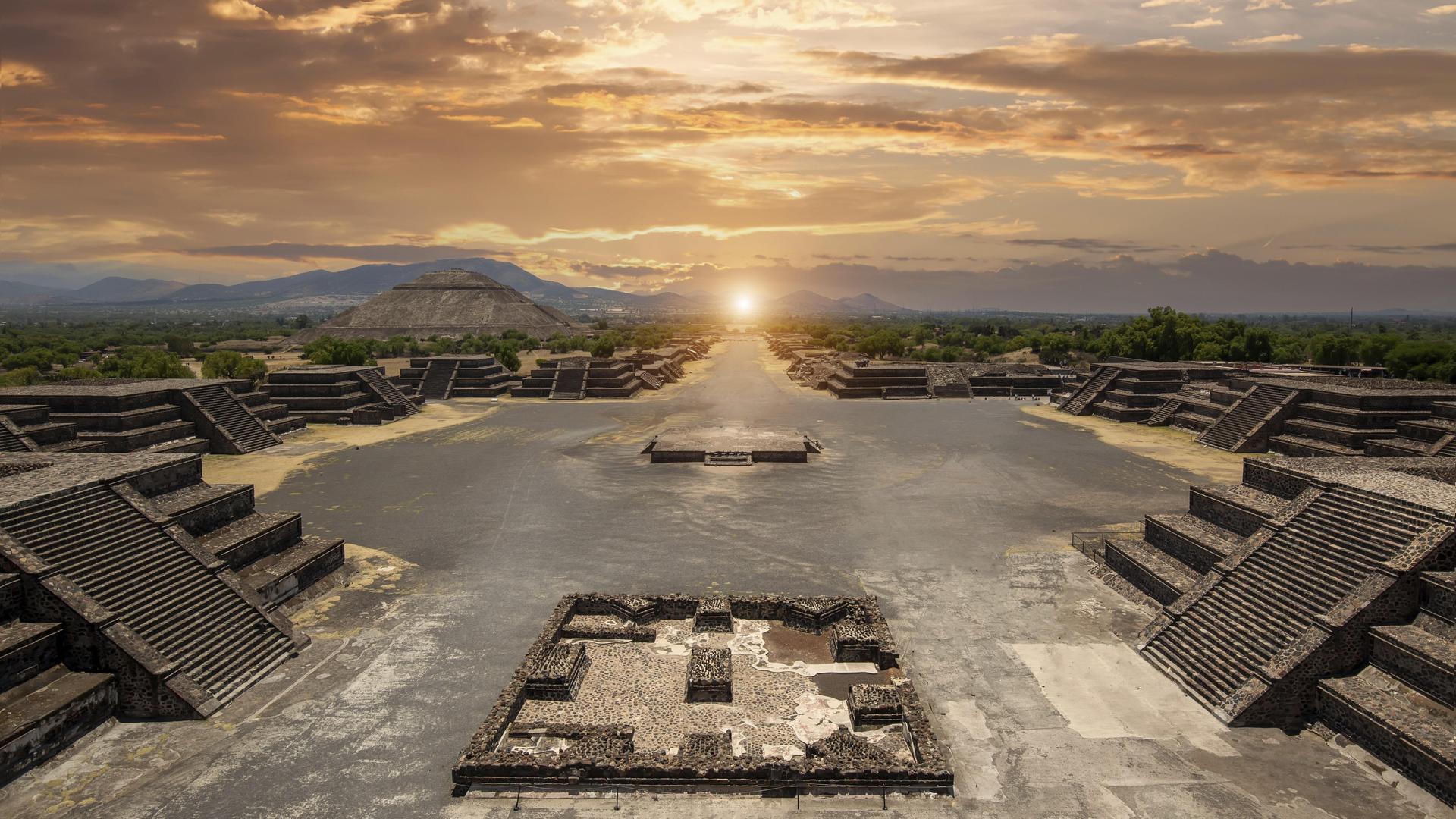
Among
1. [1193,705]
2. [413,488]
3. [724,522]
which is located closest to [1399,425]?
[1193,705]

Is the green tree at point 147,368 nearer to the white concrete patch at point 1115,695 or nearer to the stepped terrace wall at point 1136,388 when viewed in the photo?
the white concrete patch at point 1115,695

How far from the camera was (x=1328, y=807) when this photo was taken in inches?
462

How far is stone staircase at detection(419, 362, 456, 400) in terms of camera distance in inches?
2537

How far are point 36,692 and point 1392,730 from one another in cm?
2403

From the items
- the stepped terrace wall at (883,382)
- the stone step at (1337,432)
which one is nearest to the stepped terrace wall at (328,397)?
the stepped terrace wall at (883,382)

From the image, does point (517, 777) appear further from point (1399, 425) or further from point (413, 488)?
point (1399, 425)

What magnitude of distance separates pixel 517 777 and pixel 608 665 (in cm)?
427

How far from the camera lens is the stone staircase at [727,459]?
3709cm

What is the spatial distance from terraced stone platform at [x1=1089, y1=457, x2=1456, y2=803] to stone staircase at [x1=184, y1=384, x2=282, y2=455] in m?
42.2

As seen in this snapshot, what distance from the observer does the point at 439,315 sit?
18050 centimetres

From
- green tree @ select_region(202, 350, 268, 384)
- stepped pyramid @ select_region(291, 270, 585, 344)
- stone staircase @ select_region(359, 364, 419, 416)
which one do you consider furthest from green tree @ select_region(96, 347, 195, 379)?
stepped pyramid @ select_region(291, 270, 585, 344)

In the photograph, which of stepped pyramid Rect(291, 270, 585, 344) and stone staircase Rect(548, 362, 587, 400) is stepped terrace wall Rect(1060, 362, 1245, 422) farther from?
stepped pyramid Rect(291, 270, 585, 344)

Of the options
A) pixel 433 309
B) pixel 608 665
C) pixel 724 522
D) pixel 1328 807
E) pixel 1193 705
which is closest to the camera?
pixel 1328 807

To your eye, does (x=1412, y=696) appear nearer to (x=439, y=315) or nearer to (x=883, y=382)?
(x=883, y=382)
